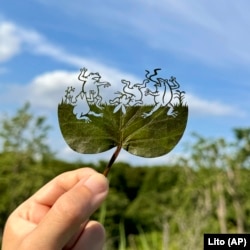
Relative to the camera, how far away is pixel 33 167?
10.0 metres

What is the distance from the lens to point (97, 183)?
89 cm

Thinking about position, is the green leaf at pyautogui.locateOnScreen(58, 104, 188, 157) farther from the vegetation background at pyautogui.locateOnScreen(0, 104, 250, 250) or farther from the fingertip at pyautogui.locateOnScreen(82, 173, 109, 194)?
the vegetation background at pyautogui.locateOnScreen(0, 104, 250, 250)

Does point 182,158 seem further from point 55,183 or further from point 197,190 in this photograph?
point 55,183

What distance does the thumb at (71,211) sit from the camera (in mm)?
883

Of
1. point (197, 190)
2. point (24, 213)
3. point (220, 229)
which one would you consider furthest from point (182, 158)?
point (24, 213)

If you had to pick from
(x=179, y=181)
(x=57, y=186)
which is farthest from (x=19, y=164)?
(x=57, y=186)

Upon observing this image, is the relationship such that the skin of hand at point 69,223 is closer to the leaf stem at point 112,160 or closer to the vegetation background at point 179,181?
the leaf stem at point 112,160

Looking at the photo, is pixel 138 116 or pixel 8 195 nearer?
pixel 138 116

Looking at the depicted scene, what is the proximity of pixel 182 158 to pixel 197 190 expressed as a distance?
22.2 inches

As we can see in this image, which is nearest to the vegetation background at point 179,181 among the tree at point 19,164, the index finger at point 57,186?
the tree at point 19,164

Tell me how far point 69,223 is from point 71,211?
0.02 metres

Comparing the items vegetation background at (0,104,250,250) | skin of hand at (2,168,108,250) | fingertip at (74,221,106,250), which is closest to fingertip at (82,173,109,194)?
skin of hand at (2,168,108,250)

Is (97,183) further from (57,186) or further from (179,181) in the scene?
(179,181)

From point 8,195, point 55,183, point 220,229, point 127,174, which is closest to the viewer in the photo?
point 55,183
